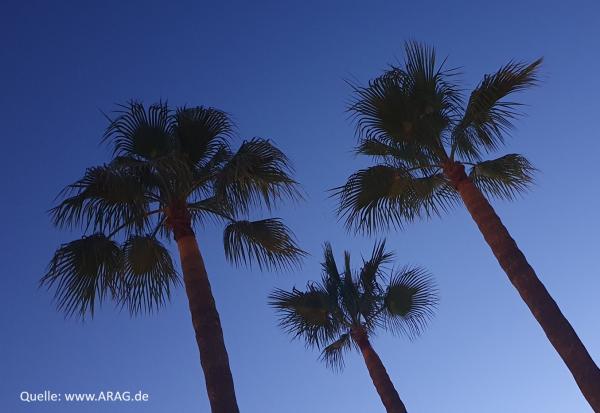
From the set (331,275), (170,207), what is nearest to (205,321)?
(170,207)

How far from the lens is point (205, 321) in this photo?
7773 millimetres

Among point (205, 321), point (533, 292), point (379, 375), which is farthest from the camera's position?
point (379, 375)

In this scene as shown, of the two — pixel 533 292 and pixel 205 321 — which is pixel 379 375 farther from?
pixel 205 321

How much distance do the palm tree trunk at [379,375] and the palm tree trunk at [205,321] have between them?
6.46 m

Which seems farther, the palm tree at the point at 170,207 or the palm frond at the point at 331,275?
the palm frond at the point at 331,275

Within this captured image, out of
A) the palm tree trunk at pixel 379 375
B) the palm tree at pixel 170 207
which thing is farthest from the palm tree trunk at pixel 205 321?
the palm tree trunk at pixel 379 375

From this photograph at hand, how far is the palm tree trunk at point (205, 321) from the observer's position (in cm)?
711

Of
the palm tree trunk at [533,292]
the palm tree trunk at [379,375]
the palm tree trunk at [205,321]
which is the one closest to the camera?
the palm tree trunk at [205,321]

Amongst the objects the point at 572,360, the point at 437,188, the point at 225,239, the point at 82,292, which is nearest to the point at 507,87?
the point at 437,188

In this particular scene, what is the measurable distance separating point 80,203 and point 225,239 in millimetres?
2304

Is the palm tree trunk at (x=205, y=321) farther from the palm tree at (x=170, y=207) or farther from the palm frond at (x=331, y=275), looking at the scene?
the palm frond at (x=331, y=275)

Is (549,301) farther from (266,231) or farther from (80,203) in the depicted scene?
(80,203)

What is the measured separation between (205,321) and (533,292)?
4292 mm

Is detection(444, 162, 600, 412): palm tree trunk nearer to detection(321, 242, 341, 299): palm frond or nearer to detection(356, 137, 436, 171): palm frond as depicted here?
detection(356, 137, 436, 171): palm frond
